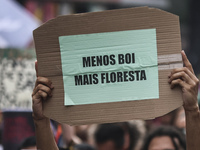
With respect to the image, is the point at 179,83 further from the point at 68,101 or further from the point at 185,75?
the point at 68,101

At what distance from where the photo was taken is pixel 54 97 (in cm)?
280

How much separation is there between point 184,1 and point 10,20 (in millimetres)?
10182

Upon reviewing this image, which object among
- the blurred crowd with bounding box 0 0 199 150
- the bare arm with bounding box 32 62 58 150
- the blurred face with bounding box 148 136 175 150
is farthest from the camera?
the blurred crowd with bounding box 0 0 199 150

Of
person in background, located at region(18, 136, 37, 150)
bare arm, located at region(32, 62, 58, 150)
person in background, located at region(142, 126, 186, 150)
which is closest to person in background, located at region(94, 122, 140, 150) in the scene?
person in background, located at region(142, 126, 186, 150)

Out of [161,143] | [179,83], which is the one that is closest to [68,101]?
[179,83]

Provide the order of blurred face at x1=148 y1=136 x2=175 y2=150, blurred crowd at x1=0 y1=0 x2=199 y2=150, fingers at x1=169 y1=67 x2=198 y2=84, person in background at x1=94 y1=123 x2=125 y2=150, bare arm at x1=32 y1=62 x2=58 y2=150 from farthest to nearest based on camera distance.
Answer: person in background at x1=94 y1=123 x2=125 y2=150 < blurred crowd at x1=0 y1=0 x2=199 y2=150 < blurred face at x1=148 y1=136 x2=175 y2=150 < bare arm at x1=32 y1=62 x2=58 y2=150 < fingers at x1=169 y1=67 x2=198 y2=84

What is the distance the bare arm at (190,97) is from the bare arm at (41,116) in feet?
2.47

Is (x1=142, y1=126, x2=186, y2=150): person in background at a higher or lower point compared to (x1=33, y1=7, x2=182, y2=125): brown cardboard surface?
lower

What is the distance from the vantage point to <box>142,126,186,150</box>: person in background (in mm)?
3807

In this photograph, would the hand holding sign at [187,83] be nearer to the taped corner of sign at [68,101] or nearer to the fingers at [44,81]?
the taped corner of sign at [68,101]

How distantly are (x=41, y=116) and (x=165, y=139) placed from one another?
55.4 inches

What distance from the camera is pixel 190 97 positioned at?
2.67m

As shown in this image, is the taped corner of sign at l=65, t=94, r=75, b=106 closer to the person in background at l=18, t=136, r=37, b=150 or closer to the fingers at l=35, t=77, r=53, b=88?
the fingers at l=35, t=77, r=53, b=88

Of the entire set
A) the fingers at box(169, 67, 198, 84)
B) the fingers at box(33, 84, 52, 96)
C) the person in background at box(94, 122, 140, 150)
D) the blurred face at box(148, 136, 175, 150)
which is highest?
the fingers at box(169, 67, 198, 84)
